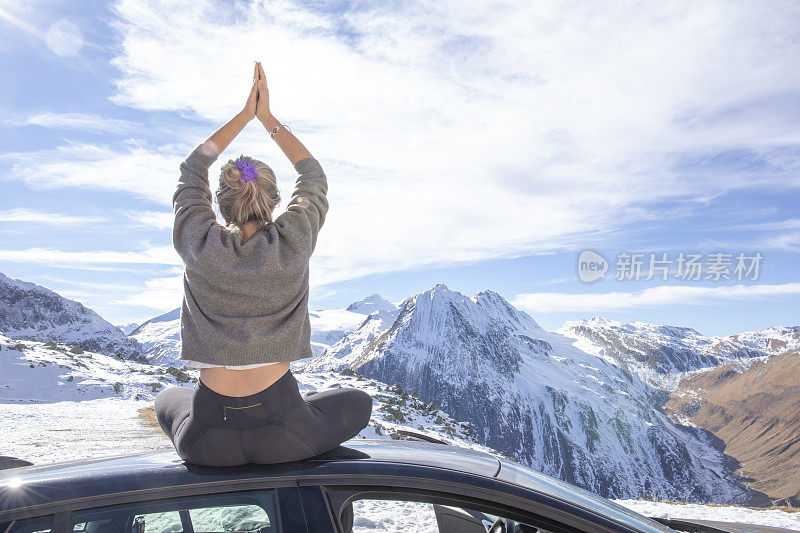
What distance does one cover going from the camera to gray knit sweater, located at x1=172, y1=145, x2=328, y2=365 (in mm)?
2287

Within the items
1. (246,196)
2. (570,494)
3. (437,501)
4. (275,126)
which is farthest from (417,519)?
(275,126)

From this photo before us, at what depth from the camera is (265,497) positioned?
1950mm

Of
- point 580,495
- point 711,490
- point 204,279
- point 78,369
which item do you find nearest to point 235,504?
point 204,279

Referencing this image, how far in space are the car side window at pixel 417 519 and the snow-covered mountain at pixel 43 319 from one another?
18368 centimetres

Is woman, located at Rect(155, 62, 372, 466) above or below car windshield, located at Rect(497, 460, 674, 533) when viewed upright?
above

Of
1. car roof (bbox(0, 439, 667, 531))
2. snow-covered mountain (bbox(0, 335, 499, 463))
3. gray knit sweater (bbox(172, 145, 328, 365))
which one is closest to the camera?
car roof (bbox(0, 439, 667, 531))

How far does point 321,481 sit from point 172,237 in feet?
4.42

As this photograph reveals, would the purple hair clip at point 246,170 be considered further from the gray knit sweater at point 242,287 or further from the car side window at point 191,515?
the car side window at point 191,515

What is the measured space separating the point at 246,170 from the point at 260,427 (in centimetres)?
121

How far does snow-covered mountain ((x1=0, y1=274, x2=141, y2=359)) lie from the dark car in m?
184

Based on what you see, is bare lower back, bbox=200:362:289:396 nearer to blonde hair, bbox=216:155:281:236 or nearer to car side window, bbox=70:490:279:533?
car side window, bbox=70:490:279:533

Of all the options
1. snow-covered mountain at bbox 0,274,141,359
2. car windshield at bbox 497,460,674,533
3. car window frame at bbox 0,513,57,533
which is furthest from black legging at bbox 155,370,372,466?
snow-covered mountain at bbox 0,274,141,359

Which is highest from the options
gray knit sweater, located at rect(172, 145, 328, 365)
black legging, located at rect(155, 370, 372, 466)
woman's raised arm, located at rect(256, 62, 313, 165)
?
woman's raised arm, located at rect(256, 62, 313, 165)

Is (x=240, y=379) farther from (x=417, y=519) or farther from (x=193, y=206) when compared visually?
(x=417, y=519)
